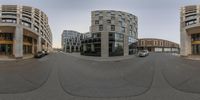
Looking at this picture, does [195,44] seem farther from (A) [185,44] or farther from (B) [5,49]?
(B) [5,49]

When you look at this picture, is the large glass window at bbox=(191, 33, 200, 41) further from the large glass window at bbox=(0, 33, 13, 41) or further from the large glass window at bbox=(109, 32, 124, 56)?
the large glass window at bbox=(0, 33, 13, 41)

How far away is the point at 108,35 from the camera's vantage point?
3512 cm

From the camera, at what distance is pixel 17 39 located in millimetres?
28406

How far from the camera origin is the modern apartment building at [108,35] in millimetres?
34375

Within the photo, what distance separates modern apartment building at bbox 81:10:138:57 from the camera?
1353 inches

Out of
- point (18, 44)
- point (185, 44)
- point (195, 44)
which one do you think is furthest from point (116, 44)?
point (18, 44)

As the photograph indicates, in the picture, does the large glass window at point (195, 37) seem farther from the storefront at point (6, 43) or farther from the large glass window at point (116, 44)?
the storefront at point (6, 43)

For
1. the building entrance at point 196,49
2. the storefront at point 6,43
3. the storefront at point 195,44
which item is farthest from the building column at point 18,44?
the building entrance at point 196,49

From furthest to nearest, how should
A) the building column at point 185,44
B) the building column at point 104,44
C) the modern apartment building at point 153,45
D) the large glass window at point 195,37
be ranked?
1. the modern apartment building at point 153,45
2. the building column at point 185,44
3. the large glass window at point 195,37
4. the building column at point 104,44

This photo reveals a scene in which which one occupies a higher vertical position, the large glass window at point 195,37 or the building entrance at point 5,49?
the large glass window at point 195,37

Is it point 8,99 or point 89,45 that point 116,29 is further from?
point 8,99

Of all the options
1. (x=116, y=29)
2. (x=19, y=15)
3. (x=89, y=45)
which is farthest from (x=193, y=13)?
(x=19, y=15)

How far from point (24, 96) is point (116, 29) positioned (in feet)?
113

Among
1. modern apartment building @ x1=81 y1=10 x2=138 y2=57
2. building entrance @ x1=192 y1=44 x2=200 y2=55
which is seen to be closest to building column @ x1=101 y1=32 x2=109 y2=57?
modern apartment building @ x1=81 y1=10 x2=138 y2=57
